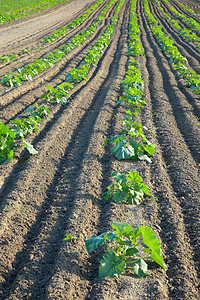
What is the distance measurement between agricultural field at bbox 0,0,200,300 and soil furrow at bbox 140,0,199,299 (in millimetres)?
15

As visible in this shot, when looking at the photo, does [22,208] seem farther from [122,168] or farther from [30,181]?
[122,168]

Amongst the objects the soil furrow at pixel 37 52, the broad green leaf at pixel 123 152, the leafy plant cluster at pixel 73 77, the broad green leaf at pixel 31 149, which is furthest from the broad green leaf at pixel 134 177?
the soil furrow at pixel 37 52

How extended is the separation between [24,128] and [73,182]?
1.99 meters

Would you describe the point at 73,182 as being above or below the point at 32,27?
below

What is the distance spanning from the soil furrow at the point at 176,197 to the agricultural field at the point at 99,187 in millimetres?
15

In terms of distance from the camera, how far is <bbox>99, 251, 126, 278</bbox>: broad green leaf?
2.66 meters

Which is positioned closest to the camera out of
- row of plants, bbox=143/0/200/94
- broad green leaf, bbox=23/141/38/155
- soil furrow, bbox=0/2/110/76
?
broad green leaf, bbox=23/141/38/155

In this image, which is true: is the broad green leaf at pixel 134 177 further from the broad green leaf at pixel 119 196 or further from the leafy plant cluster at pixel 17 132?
the leafy plant cluster at pixel 17 132

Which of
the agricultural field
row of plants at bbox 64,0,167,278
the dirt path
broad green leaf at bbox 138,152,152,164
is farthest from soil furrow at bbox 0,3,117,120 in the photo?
the dirt path

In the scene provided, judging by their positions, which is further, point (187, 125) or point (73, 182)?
point (187, 125)

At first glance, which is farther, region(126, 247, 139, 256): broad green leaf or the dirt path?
the dirt path

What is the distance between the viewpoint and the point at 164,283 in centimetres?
280

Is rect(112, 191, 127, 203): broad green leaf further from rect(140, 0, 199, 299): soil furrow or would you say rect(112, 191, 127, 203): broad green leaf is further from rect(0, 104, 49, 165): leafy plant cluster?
rect(0, 104, 49, 165): leafy plant cluster

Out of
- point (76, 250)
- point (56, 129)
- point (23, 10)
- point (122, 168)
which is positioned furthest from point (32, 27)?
point (76, 250)
